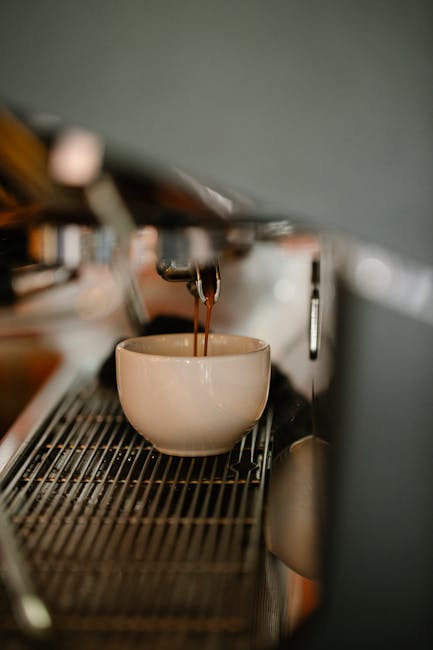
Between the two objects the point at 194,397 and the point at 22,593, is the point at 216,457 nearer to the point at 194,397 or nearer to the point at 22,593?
the point at 194,397

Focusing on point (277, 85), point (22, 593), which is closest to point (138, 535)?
point (22, 593)

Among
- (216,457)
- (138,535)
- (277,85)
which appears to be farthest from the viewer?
(216,457)

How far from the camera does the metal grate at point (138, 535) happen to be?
28 centimetres

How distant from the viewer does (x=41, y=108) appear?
25 cm

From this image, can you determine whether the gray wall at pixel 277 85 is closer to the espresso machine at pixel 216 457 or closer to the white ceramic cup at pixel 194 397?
the espresso machine at pixel 216 457

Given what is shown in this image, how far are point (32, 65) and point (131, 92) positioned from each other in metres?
0.04

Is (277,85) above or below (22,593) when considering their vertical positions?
above

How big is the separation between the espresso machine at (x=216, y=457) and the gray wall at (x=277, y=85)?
0.09ft

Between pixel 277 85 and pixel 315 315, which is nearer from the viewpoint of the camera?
pixel 277 85

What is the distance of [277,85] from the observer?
9.8 inches

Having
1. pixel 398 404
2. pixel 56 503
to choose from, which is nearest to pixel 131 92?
pixel 398 404

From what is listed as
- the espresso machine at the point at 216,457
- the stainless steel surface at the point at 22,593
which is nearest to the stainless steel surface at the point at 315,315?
the espresso machine at the point at 216,457

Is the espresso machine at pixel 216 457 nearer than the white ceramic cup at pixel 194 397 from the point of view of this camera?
Yes

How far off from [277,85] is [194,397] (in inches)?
10.0
